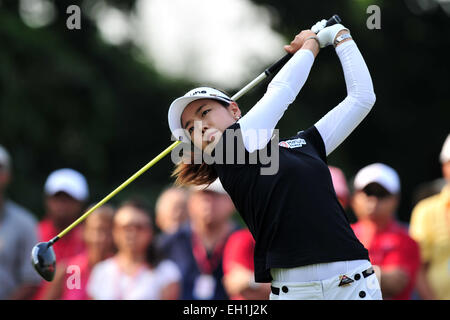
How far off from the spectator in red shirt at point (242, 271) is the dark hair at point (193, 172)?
1490mm

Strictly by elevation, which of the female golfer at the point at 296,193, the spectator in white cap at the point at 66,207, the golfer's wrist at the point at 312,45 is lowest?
the female golfer at the point at 296,193

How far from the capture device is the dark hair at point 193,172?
4310 mm

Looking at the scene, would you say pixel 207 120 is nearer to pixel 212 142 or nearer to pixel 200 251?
pixel 212 142

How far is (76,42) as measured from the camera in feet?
56.0

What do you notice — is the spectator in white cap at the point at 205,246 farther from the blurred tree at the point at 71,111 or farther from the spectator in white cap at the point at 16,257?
the blurred tree at the point at 71,111

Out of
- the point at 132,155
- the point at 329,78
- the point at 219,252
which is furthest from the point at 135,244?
the point at 132,155

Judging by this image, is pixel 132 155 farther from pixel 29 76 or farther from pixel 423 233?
pixel 423 233

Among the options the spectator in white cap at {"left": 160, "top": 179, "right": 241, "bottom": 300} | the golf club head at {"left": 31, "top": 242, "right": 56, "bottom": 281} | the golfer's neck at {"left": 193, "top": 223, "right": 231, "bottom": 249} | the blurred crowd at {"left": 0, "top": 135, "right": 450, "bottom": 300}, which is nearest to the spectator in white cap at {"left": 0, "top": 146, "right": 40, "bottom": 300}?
the blurred crowd at {"left": 0, "top": 135, "right": 450, "bottom": 300}

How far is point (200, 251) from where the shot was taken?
21.0 ft

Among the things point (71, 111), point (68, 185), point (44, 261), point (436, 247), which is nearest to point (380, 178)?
point (436, 247)

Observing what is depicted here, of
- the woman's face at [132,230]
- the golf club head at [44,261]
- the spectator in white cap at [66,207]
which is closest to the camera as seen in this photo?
the golf club head at [44,261]

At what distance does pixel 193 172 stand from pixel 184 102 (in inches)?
18.2

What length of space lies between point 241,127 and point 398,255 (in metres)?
2.70

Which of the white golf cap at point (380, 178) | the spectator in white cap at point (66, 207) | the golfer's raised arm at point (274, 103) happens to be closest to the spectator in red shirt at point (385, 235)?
the white golf cap at point (380, 178)
